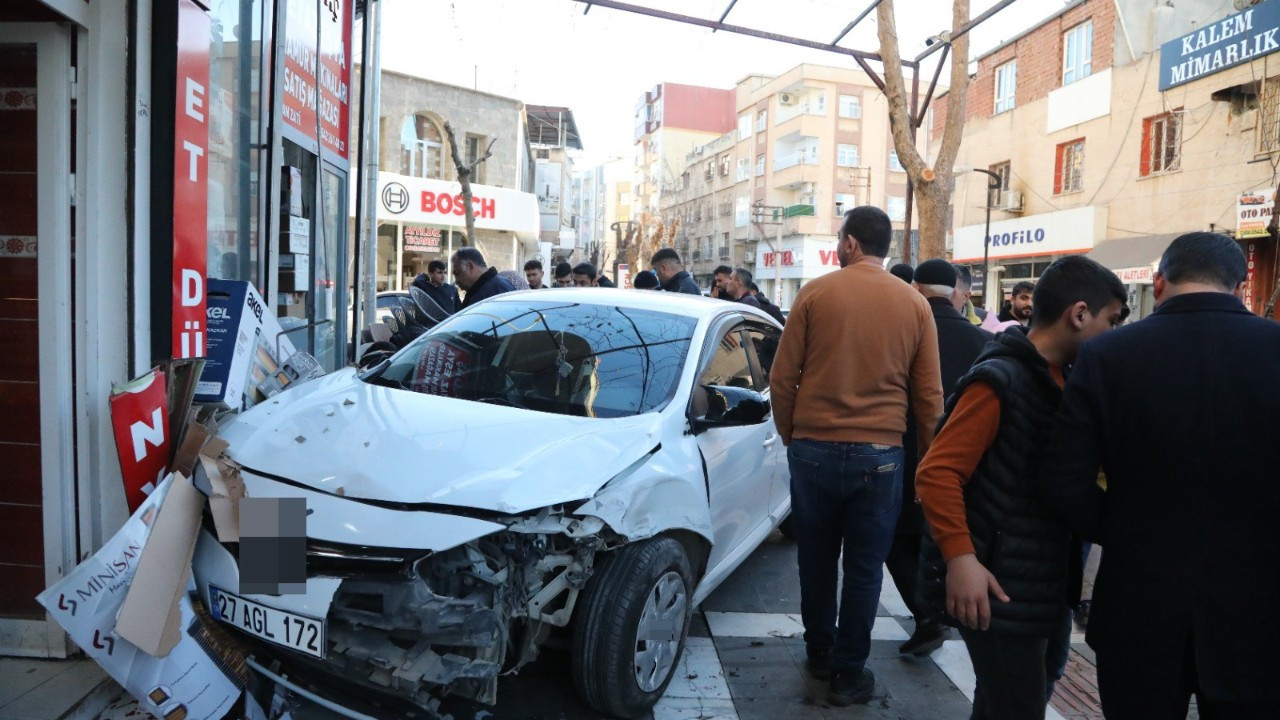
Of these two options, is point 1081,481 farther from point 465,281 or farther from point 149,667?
point 465,281

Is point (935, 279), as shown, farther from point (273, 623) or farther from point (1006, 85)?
point (1006, 85)

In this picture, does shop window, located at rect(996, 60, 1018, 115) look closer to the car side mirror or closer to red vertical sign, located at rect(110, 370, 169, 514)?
the car side mirror

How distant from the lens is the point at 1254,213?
14.9 meters

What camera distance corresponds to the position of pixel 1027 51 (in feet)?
78.1

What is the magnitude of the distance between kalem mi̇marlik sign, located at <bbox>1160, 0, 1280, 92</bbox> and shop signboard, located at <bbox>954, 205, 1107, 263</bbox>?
12.8ft

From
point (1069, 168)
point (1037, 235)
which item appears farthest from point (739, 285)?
point (1069, 168)

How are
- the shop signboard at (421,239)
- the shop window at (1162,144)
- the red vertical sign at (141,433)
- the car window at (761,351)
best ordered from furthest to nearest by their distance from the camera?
the shop signboard at (421,239)
the shop window at (1162,144)
the car window at (761,351)
the red vertical sign at (141,433)

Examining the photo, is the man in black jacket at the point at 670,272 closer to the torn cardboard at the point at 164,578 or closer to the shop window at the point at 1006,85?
the torn cardboard at the point at 164,578

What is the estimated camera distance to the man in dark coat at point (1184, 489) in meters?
1.79

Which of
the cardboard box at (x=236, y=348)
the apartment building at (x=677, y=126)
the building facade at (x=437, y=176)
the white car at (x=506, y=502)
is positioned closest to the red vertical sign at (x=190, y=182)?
the cardboard box at (x=236, y=348)

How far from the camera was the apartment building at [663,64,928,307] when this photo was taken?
48.2 metres

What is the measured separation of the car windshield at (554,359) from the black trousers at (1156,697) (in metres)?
1.94

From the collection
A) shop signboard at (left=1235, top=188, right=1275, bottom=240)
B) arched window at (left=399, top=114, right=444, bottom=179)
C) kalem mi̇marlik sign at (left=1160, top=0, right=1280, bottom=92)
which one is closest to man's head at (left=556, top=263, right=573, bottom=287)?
shop signboard at (left=1235, top=188, right=1275, bottom=240)

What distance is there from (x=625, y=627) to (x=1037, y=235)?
2305 centimetres
